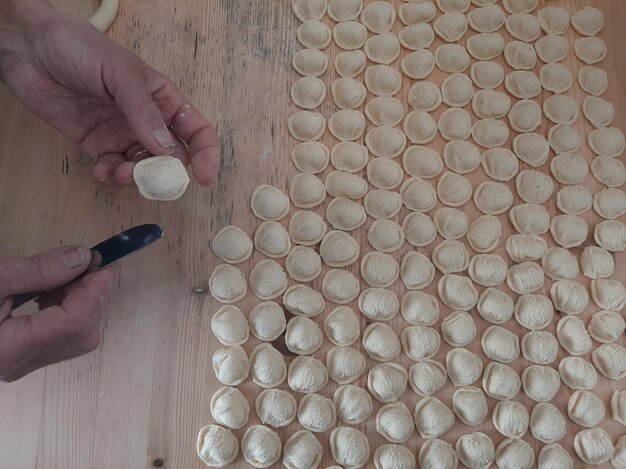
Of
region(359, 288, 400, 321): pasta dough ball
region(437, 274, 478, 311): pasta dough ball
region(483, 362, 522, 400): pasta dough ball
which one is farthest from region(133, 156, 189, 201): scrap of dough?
region(483, 362, 522, 400): pasta dough ball

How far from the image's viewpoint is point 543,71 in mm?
979

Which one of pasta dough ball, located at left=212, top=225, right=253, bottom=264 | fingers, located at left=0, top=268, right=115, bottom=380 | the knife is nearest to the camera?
fingers, located at left=0, top=268, right=115, bottom=380

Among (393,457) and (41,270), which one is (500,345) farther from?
(41,270)

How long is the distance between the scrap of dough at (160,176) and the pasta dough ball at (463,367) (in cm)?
47

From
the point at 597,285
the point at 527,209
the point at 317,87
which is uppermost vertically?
the point at 317,87

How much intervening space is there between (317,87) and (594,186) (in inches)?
19.5

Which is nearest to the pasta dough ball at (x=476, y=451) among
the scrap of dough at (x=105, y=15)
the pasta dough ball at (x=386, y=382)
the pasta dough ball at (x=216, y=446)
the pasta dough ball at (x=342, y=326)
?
the pasta dough ball at (x=386, y=382)

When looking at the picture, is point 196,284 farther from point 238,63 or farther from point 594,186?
point 594,186

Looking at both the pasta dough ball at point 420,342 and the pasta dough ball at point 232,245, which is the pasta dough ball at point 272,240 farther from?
the pasta dough ball at point 420,342

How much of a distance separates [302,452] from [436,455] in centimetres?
19

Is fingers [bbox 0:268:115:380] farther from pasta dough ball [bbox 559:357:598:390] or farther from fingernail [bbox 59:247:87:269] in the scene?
pasta dough ball [bbox 559:357:598:390]

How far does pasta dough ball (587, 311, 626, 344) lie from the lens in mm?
855

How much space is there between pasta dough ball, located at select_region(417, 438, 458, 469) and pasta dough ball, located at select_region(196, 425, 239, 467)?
267mm

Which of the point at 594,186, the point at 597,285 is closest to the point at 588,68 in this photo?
the point at 594,186
